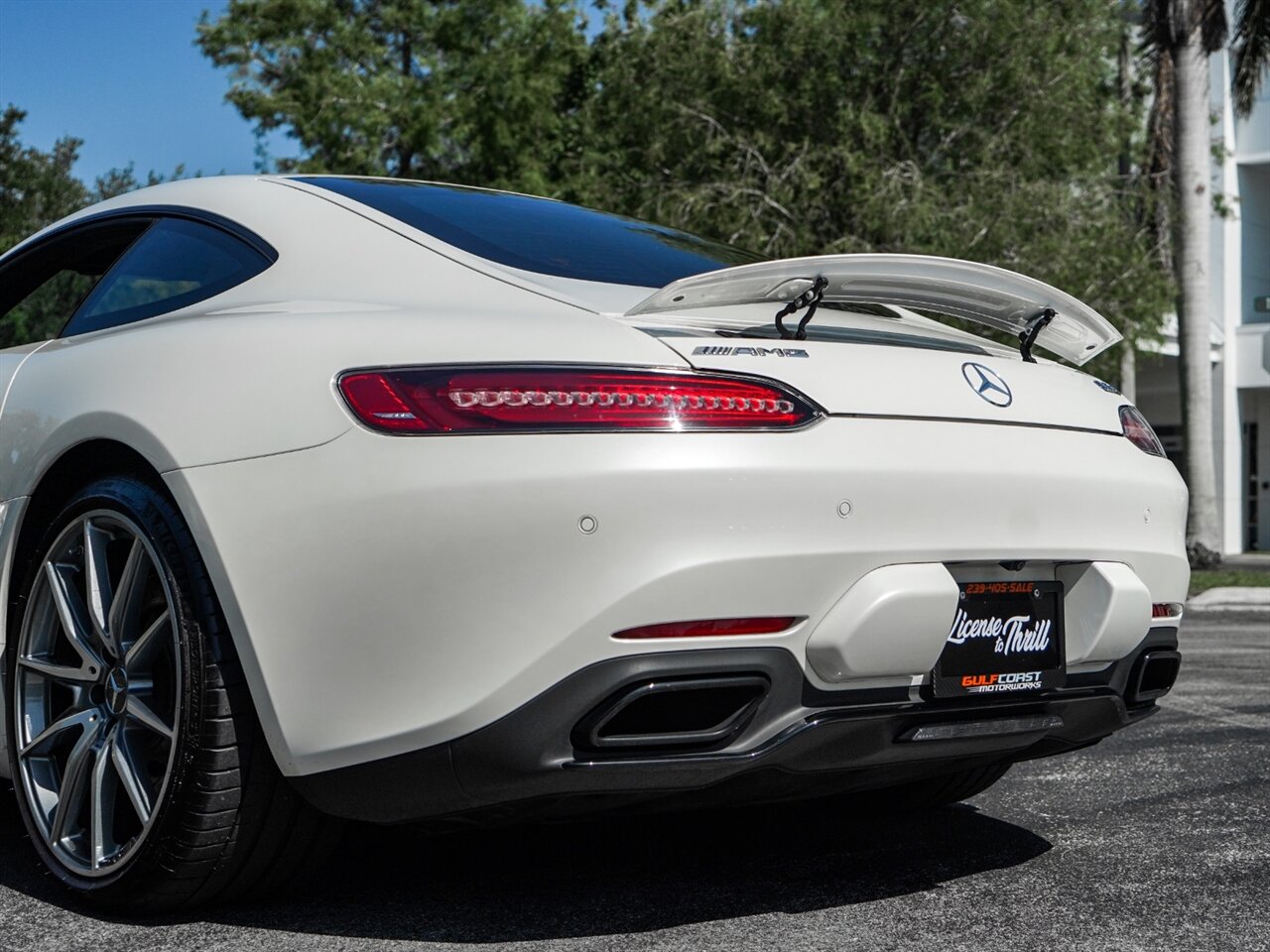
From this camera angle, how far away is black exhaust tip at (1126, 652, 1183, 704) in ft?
10.0

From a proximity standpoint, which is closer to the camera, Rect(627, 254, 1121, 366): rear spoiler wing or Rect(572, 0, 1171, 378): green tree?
Rect(627, 254, 1121, 366): rear spoiler wing

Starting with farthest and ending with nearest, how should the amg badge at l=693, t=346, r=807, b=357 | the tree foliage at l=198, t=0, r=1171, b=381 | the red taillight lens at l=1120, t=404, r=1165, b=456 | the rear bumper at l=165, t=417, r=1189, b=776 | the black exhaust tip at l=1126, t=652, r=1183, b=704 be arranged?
the tree foliage at l=198, t=0, r=1171, b=381 < the red taillight lens at l=1120, t=404, r=1165, b=456 < the black exhaust tip at l=1126, t=652, r=1183, b=704 < the amg badge at l=693, t=346, r=807, b=357 < the rear bumper at l=165, t=417, r=1189, b=776

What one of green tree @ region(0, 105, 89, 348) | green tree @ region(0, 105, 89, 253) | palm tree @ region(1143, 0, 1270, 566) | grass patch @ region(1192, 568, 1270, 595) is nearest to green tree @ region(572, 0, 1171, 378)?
palm tree @ region(1143, 0, 1270, 566)

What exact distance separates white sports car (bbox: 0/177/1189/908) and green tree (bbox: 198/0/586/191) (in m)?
18.7

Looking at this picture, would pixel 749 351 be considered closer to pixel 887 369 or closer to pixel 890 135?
pixel 887 369

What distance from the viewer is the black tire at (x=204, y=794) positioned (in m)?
2.66

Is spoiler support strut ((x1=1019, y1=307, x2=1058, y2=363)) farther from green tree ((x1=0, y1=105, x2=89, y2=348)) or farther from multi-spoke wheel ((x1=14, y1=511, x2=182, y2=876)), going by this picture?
green tree ((x1=0, y1=105, x2=89, y2=348))

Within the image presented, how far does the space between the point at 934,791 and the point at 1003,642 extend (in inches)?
42.7

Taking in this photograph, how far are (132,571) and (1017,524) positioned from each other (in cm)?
165

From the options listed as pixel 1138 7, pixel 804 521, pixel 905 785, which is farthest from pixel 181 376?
pixel 1138 7

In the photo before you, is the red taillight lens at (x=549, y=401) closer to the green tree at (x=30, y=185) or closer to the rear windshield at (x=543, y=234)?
the rear windshield at (x=543, y=234)

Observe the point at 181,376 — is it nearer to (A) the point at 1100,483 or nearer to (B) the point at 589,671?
(B) the point at 589,671

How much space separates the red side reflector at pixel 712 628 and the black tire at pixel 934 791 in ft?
4.47

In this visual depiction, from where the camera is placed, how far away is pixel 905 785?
150 inches
